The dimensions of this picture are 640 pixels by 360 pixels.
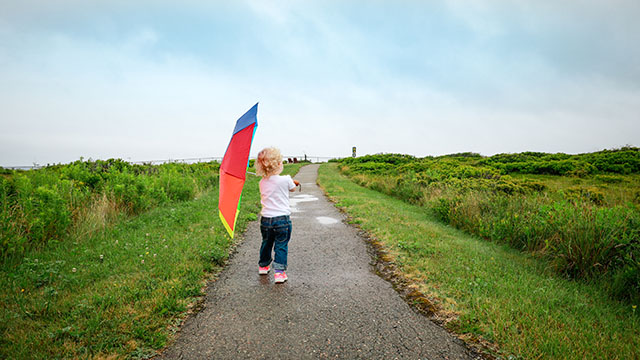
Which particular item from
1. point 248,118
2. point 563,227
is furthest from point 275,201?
point 563,227

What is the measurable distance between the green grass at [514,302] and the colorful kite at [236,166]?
271 centimetres

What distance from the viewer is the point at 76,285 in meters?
4.23

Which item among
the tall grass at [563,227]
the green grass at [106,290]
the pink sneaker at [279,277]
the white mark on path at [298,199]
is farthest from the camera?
the white mark on path at [298,199]

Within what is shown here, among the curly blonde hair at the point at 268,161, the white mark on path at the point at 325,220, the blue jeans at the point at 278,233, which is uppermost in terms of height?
the curly blonde hair at the point at 268,161

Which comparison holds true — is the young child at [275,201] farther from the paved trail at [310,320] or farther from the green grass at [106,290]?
the green grass at [106,290]

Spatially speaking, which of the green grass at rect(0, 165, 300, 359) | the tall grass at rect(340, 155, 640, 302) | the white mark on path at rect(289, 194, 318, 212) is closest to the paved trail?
the green grass at rect(0, 165, 300, 359)

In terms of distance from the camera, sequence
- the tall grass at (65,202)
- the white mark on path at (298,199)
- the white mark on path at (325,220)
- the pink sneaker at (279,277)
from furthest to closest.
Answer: the white mark on path at (298,199)
the white mark on path at (325,220)
the tall grass at (65,202)
the pink sneaker at (279,277)

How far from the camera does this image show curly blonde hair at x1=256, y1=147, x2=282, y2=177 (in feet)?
13.8

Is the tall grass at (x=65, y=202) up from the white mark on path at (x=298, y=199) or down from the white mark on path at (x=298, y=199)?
up

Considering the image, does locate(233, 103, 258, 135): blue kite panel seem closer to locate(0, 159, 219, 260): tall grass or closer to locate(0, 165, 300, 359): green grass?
locate(0, 165, 300, 359): green grass

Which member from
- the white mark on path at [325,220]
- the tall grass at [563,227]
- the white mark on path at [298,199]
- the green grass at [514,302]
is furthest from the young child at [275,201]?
the white mark on path at [298,199]

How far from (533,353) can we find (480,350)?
44 cm

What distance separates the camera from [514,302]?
12.7 ft

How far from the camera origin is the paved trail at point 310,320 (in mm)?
3029
